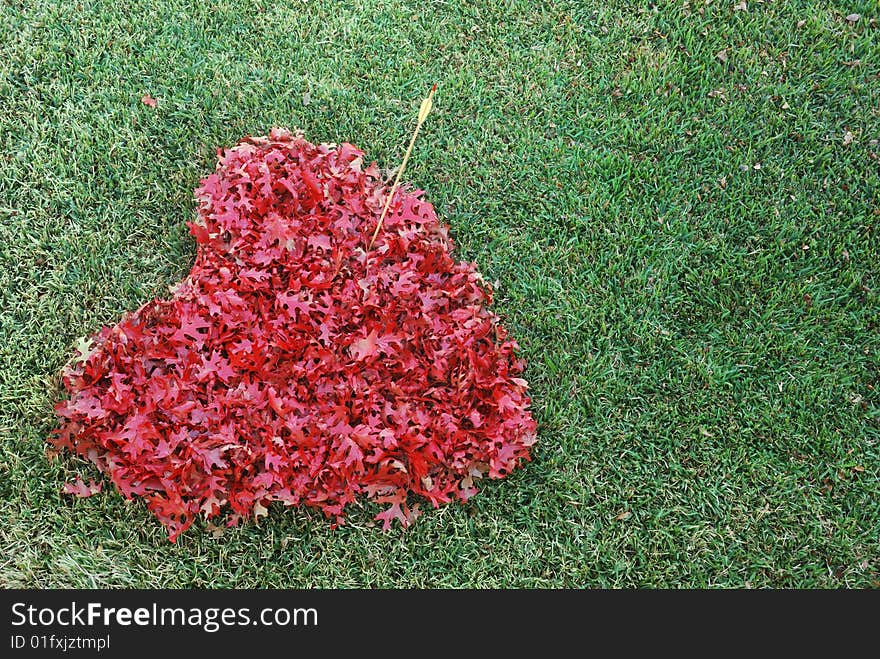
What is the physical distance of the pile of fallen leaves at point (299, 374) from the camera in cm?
272

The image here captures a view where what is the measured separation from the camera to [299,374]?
285 cm

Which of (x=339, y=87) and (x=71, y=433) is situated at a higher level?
(x=339, y=87)

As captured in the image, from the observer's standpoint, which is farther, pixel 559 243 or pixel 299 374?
pixel 559 243

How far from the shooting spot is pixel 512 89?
397cm

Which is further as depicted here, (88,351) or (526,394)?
(526,394)

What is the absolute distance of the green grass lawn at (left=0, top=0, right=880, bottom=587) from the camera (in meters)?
2.81

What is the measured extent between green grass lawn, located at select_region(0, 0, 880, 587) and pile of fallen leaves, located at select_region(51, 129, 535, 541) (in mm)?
139

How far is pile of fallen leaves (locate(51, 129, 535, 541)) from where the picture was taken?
2725mm

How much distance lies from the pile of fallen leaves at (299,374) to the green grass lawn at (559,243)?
5.5 inches

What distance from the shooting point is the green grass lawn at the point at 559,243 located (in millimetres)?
2814

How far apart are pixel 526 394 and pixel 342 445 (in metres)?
0.86

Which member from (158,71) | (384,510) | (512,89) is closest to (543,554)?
(384,510)

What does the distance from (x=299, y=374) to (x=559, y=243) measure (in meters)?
1.47

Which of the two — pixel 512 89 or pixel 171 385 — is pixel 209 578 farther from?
pixel 512 89
